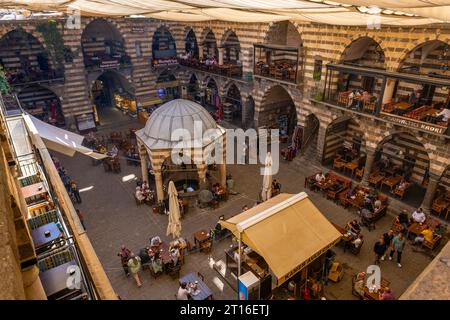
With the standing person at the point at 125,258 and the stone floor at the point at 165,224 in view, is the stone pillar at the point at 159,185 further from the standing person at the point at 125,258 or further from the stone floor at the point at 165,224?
the standing person at the point at 125,258

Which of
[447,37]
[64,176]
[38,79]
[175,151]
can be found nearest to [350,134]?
[447,37]

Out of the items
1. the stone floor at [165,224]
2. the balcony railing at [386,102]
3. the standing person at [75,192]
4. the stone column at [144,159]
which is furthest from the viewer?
the stone column at [144,159]

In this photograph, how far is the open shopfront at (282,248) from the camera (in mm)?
10273

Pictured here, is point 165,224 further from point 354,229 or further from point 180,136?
point 354,229

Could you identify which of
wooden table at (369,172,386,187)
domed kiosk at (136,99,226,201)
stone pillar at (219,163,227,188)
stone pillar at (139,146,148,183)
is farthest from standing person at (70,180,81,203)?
wooden table at (369,172,386,187)

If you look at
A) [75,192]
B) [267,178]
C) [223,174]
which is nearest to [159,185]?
[223,174]

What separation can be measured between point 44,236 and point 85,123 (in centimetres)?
2176

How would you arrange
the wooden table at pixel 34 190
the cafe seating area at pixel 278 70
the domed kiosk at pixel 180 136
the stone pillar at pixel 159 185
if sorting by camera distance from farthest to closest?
1. the cafe seating area at pixel 278 70
2. the stone pillar at pixel 159 185
3. the domed kiosk at pixel 180 136
4. the wooden table at pixel 34 190

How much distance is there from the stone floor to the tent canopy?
2068 mm

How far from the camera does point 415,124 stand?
47.0 ft

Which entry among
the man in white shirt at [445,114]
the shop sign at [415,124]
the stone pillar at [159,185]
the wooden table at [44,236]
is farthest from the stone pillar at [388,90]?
the wooden table at [44,236]

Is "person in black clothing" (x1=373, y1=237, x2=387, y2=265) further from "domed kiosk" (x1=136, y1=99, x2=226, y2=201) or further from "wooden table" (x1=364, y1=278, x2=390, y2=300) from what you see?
"domed kiosk" (x1=136, y1=99, x2=226, y2=201)

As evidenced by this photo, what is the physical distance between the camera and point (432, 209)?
598 inches
